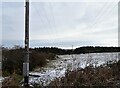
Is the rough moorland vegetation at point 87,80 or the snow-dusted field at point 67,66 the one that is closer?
the rough moorland vegetation at point 87,80

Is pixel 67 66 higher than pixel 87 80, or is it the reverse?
pixel 67 66

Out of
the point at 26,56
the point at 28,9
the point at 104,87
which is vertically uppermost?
the point at 28,9

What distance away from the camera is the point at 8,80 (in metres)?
9.75

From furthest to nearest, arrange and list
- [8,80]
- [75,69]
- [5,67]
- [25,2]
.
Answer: [5,67] < [25,2] < [75,69] < [8,80]

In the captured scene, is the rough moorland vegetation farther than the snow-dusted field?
No

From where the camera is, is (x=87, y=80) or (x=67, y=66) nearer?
(x=87, y=80)

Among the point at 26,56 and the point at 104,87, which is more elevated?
the point at 26,56

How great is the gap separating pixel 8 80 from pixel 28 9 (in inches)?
243

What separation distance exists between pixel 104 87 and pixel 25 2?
271 inches

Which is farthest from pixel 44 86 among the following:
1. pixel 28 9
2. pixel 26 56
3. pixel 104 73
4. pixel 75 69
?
pixel 28 9

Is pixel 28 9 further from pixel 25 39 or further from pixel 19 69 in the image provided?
pixel 19 69

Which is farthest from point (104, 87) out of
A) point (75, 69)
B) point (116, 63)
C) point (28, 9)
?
point (28, 9)

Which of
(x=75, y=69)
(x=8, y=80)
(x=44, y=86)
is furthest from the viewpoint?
(x=75, y=69)

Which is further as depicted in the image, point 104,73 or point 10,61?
point 10,61
